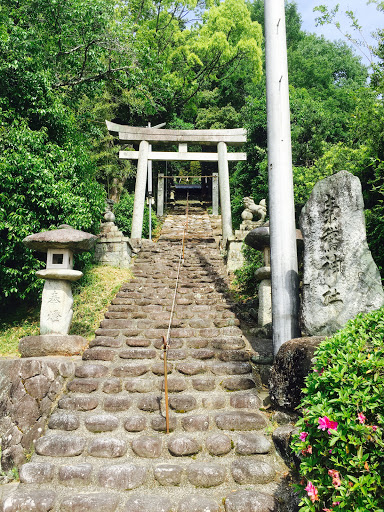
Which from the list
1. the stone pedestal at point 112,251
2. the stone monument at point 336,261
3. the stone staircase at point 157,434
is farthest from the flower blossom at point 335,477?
the stone pedestal at point 112,251

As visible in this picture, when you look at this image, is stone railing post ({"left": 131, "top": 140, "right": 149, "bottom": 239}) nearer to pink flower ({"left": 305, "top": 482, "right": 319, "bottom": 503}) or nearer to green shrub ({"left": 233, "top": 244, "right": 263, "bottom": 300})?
green shrub ({"left": 233, "top": 244, "right": 263, "bottom": 300})

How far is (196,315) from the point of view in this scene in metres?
6.57

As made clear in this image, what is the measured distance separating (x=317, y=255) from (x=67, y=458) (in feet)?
10.8

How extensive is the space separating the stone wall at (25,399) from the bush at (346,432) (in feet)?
9.49

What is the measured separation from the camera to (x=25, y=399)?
4.22 meters

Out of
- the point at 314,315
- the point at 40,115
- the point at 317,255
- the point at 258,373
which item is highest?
the point at 40,115

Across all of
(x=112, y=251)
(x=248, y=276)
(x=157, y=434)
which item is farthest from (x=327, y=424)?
(x=112, y=251)

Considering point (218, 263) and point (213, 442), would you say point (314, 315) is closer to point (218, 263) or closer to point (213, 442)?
point (213, 442)

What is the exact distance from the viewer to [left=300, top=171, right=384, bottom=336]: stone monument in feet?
12.1

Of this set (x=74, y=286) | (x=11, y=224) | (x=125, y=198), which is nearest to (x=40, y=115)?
(x=11, y=224)

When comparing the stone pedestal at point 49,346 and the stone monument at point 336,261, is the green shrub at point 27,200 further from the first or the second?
the stone monument at point 336,261

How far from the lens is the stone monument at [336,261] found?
12.1ft

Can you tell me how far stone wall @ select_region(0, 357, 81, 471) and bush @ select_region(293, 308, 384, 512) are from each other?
289 cm

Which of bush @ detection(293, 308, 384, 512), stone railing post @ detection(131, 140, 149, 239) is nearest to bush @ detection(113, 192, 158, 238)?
stone railing post @ detection(131, 140, 149, 239)
